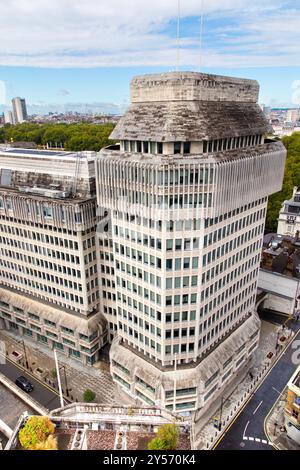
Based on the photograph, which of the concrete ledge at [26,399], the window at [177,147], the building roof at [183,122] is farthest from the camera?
the window at [177,147]

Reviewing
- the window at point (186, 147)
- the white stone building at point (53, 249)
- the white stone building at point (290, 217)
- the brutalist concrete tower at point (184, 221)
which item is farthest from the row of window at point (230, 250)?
the white stone building at point (290, 217)

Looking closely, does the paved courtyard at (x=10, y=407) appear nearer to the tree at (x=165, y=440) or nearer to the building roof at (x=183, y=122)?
the tree at (x=165, y=440)

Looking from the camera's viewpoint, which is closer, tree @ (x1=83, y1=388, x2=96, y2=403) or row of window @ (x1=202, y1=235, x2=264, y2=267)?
row of window @ (x1=202, y1=235, x2=264, y2=267)

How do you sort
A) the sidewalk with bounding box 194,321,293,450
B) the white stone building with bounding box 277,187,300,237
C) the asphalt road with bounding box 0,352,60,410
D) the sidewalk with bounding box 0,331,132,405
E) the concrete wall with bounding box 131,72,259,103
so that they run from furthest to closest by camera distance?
1. the white stone building with bounding box 277,187,300,237
2. the sidewalk with bounding box 0,331,132,405
3. the asphalt road with bounding box 0,352,60,410
4. the sidewalk with bounding box 194,321,293,450
5. the concrete wall with bounding box 131,72,259,103

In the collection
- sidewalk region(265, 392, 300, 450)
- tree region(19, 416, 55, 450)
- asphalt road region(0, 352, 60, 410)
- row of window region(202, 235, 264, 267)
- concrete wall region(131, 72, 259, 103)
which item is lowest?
sidewalk region(265, 392, 300, 450)

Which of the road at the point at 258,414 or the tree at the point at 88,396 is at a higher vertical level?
the tree at the point at 88,396

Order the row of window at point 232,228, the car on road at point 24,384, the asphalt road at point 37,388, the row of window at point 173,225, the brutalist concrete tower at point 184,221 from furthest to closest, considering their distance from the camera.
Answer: the car on road at point 24,384 < the asphalt road at point 37,388 < the row of window at point 232,228 < the row of window at point 173,225 < the brutalist concrete tower at point 184,221

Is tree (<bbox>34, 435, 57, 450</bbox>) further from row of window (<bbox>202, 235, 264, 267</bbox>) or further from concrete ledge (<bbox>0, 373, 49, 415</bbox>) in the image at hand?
row of window (<bbox>202, 235, 264, 267</bbox>)

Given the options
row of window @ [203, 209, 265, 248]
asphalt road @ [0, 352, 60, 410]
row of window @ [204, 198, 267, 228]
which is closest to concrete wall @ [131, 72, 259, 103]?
row of window @ [204, 198, 267, 228]
